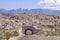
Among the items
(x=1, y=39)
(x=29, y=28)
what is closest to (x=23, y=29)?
(x=29, y=28)

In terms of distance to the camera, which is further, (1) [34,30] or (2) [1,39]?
(1) [34,30]

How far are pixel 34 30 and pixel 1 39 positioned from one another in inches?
2141

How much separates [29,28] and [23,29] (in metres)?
2.64

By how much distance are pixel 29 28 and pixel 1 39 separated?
58776mm

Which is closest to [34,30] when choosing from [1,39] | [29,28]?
[29,28]

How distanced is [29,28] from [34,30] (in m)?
4.94

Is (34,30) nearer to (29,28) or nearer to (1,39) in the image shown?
(29,28)

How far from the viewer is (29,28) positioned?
92.0m

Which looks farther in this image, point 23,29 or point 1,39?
point 23,29

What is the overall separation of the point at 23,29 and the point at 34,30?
514 cm

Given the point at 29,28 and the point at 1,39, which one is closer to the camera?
the point at 1,39

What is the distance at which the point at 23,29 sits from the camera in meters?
90.6

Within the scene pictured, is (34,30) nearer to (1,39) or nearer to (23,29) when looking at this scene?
(23,29)

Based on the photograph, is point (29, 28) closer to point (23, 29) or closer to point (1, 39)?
point (23, 29)
